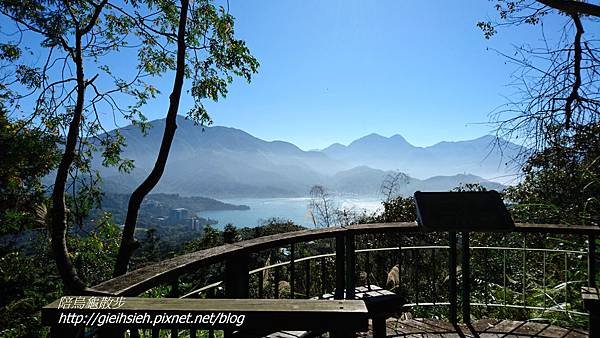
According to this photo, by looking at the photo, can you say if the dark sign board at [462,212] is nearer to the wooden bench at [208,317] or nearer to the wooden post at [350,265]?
the wooden post at [350,265]

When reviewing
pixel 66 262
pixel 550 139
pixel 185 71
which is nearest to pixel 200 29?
pixel 185 71

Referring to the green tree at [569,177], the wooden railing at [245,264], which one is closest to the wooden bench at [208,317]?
the wooden railing at [245,264]

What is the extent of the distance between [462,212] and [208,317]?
244cm

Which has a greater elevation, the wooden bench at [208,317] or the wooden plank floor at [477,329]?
the wooden bench at [208,317]

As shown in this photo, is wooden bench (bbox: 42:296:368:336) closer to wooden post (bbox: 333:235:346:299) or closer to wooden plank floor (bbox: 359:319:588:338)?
wooden post (bbox: 333:235:346:299)

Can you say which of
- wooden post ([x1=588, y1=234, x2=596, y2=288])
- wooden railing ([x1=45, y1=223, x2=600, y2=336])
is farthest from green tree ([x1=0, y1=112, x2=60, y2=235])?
wooden post ([x1=588, y1=234, x2=596, y2=288])

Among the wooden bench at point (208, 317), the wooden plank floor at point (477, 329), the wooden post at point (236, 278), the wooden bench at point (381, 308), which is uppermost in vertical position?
the wooden bench at point (208, 317)

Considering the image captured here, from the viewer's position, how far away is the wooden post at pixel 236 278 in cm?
197

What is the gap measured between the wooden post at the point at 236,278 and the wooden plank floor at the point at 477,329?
1511mm

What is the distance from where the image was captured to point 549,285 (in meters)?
4.48

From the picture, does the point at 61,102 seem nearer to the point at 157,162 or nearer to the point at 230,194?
the point at 157,162

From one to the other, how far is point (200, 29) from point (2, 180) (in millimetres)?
6068

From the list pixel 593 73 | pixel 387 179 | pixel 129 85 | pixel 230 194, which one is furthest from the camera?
pixel 230 194

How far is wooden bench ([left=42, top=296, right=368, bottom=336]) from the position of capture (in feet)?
3.45
